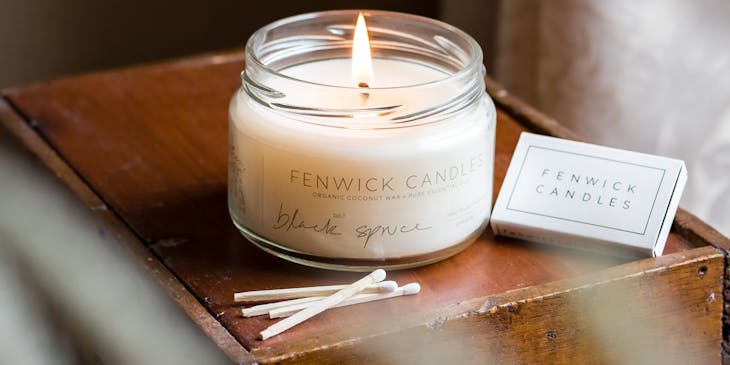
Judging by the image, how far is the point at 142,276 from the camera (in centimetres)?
66

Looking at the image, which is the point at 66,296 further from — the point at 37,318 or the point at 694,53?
the point at 694,53

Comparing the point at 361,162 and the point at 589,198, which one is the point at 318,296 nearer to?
the point at 361,162

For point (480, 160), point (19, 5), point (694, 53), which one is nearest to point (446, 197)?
point (480, 160)

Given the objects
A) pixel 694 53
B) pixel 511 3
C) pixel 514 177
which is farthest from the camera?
pixel 511 3

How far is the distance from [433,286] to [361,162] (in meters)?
0.09

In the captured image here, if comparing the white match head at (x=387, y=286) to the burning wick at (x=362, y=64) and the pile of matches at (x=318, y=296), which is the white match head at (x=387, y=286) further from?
the burning wick at (x=362, y=64)

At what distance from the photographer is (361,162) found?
1.98 feet

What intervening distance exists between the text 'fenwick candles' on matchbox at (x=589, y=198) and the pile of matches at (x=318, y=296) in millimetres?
93

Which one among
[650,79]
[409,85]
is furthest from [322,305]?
[650,79]

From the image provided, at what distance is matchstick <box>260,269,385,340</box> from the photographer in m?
0.59

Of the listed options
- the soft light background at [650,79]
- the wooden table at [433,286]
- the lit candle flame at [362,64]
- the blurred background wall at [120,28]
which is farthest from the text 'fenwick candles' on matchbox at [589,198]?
the blurred background wall at [120,28]

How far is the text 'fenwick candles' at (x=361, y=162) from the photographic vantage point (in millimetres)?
608

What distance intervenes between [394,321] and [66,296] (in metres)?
0.17

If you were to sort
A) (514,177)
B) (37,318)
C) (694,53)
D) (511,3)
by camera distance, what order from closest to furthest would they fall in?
(37,318), (514,177), (694,53), (511,3)
